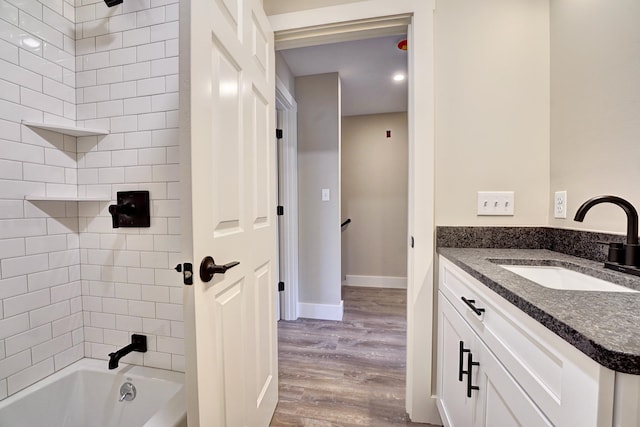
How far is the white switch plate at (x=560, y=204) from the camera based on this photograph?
1.21 metres

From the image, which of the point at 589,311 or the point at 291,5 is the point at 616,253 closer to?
the point at 589,311

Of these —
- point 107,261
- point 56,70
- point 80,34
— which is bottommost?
point 107,261

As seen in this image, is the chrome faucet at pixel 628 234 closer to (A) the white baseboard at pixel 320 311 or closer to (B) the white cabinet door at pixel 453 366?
(B) the white cabinet door at pixel 453 366

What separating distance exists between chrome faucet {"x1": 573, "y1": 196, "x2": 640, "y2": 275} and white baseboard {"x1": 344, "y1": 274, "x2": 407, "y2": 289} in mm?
2960

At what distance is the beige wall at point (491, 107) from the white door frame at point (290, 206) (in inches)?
59.4

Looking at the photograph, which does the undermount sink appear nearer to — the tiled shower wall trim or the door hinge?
the tiled shower wall trim

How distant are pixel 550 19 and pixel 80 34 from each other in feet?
7.39

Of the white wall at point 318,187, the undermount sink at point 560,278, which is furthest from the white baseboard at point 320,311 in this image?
the undermount sink at point 560,278

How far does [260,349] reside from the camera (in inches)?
48.9

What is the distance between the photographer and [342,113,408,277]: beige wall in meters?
3.73

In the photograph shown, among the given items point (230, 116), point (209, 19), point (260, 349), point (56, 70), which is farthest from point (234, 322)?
point (56, 70)

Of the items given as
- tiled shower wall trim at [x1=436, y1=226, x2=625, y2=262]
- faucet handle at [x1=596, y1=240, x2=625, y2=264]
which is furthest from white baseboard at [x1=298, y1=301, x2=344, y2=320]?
faucet handle at [x1=596, y1=240, x2=625, y2=264]

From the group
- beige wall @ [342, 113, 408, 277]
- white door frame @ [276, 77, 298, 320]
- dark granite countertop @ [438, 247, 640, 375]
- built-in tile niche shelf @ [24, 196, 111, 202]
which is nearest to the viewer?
dark granite countertop @ [438, 247, 640, 375]

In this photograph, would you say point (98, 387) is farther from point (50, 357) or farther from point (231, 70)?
point (231, 70)
